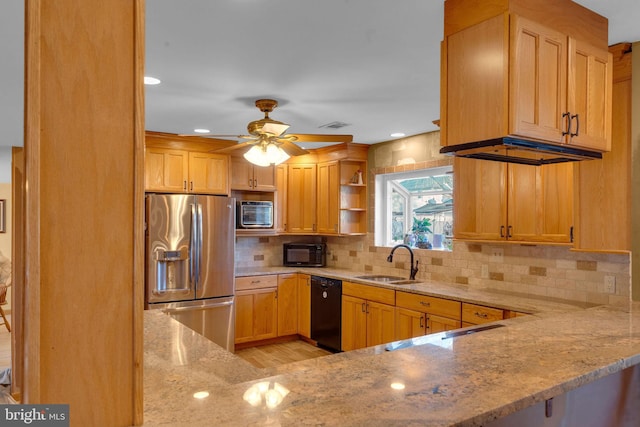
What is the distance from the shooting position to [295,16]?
78.7 inches

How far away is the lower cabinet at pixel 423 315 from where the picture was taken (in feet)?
11.1

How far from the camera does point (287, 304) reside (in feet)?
16.9

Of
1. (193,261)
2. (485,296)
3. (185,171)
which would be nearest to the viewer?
(485,296)

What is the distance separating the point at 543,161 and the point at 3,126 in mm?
4415

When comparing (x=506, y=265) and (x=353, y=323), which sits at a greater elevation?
(x=506, y=265)

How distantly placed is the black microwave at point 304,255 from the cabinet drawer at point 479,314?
2463 mm

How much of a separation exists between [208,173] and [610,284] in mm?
3868

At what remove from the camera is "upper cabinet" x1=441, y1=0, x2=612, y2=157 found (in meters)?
1.69

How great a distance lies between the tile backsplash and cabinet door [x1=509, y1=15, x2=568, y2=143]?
4.98ft

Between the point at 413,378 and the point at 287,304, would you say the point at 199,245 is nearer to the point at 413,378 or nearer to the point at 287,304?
A: the point at 287,304

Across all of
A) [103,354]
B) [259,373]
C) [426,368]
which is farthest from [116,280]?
[426,368]

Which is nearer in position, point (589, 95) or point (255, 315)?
point (589, 95)

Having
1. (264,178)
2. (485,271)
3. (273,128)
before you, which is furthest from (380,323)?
(264,178)

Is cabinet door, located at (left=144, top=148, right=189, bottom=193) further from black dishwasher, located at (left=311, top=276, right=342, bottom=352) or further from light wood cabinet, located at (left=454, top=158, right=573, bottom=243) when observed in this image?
light wood cabinet, located at (left=454, top=158, right=573, bottom=243)
